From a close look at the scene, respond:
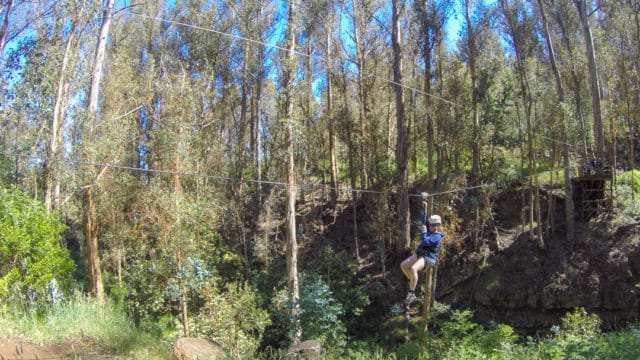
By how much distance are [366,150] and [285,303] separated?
9.66 m

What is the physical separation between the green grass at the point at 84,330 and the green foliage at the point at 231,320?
17.4 feet

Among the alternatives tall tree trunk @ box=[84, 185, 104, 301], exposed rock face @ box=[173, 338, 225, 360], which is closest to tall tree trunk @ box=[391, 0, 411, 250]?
tall tree trunk @ box=[84, 185, 104, 301]

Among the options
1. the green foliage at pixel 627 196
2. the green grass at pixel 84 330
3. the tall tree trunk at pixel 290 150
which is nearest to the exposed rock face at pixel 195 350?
the green grass at pixel 84 330

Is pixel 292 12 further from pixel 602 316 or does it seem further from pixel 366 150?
pixel 602 316

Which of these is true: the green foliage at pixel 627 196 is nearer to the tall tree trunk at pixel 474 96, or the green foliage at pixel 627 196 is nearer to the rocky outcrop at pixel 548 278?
the rocky outcrop at pixel 548 278

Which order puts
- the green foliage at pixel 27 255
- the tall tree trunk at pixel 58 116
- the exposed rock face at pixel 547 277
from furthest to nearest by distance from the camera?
the exposed rock face at pixel 547 277 < the tall tree trunk at pixel 58 116 < the green foliage at pixel 27 255

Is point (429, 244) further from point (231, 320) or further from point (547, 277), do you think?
point (547, 277)

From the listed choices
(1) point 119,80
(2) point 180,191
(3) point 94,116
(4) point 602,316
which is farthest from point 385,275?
(1) point 119,80

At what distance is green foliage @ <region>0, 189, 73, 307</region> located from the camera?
10023 mm

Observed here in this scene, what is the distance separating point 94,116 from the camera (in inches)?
648

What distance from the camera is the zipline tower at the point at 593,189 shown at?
19500 millimetres

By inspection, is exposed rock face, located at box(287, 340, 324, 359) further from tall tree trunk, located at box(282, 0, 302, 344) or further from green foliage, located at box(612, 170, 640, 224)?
green foliage, located at box(612, 170, 640, 224)

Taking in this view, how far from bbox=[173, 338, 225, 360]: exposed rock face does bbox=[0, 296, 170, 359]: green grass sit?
8.3 inches

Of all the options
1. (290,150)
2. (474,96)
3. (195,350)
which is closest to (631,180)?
(474,96)
